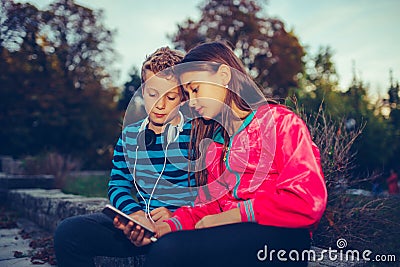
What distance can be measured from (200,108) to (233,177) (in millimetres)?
348

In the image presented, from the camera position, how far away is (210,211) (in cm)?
166

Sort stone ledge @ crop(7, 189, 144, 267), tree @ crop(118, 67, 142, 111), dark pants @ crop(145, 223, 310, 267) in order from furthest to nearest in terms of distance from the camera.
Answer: tree @ crop(118, 67, 142, 111), stone ledge @ crop(7, 189, 144, 267), dark pants @ crop(145, 223, 310, 267)

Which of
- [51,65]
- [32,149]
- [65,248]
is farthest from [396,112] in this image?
[32,149]

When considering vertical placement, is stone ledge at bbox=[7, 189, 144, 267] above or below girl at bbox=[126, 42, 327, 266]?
below

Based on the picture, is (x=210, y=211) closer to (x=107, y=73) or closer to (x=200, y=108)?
(x=200, y=108)

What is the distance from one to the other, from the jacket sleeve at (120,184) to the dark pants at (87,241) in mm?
230

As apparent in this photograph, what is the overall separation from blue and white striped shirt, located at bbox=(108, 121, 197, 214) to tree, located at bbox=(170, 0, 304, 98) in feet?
52.9

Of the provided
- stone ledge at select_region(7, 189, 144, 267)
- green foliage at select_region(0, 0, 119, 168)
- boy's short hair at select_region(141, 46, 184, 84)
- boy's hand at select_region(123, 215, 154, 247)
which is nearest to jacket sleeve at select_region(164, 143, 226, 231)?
boy's hand at select_region(123, 215, 154, 247)

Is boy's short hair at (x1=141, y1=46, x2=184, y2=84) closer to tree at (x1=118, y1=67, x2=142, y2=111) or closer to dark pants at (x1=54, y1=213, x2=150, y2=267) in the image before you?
dark pants at (x1=54, y1=213, x2=150, y2=267)

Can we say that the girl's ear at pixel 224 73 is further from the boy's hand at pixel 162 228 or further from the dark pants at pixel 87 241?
the dark pants at pixel 87 241

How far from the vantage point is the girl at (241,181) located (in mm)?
1198

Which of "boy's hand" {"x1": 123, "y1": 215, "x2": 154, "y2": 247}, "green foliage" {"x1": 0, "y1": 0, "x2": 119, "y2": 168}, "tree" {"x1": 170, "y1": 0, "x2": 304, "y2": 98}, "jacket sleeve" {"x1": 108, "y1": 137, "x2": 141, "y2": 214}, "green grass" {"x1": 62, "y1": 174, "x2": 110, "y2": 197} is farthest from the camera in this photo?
"tree" {"x1": 170, "y1": 0, "x2": 304, "y2": 98}

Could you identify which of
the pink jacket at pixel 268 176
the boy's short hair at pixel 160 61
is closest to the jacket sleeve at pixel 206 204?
the pink jacket at pixel 268 176

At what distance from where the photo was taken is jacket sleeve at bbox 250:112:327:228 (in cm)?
119
